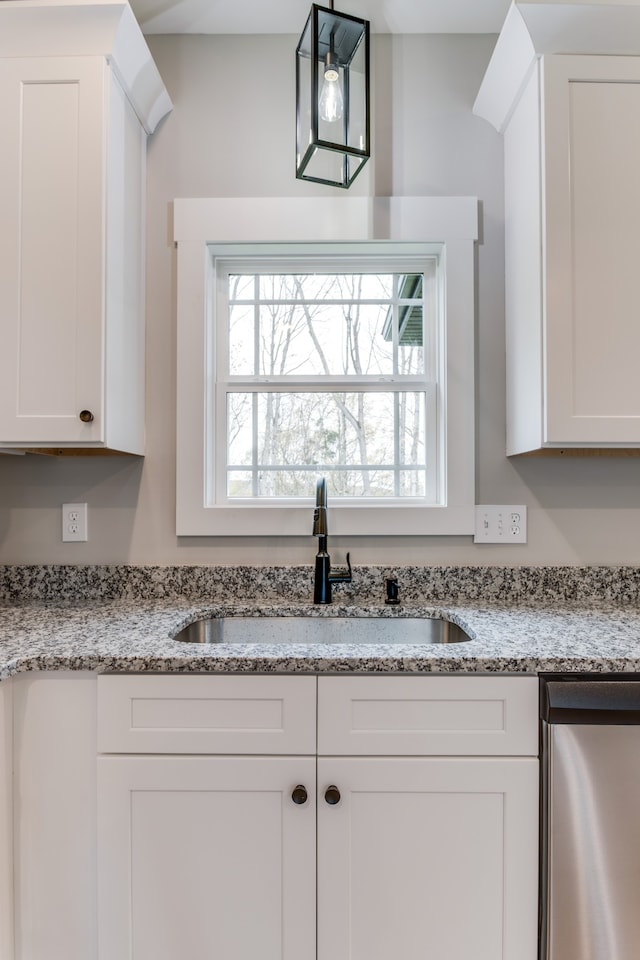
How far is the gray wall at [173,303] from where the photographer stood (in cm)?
180

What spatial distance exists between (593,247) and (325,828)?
148cm

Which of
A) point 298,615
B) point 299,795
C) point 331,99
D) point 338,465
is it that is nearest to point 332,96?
point 331,99

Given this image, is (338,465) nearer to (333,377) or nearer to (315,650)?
(333,377)

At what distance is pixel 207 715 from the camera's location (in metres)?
1.23

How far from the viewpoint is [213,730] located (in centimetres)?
123

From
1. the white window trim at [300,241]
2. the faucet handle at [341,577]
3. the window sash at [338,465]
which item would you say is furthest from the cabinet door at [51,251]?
the faucet handle at [341,577]

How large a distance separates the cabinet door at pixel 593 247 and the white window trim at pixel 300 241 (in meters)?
0.35

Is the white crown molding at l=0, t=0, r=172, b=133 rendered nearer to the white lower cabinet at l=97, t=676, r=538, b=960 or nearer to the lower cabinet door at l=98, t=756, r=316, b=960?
the white lower cabinet at l=97, t=676, r=538, b=960

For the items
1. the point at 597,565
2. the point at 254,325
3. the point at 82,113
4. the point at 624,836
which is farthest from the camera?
the point at 254,325

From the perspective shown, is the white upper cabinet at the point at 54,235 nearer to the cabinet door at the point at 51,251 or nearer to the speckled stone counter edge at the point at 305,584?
the cabinet door at the point at 51,251

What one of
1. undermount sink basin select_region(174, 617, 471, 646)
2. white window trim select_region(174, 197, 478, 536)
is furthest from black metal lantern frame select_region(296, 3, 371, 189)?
undermount sink basin select_region(174, 617, 471, 646)

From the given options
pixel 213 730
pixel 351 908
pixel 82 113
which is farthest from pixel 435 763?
pixel 82 113

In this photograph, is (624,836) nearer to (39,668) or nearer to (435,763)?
(435,763)

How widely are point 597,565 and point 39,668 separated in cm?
153
